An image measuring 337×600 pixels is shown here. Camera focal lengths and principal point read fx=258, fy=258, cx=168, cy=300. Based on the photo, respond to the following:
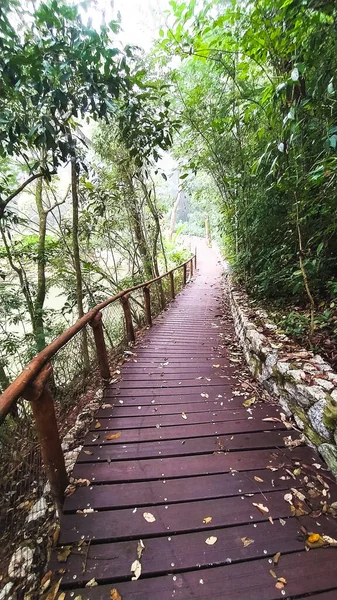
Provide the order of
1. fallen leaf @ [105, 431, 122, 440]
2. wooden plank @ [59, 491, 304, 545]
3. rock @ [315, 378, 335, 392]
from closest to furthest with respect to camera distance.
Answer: wooden plank @ [59, 491, 304, 545], rock @ [315, 378, 335, 392], fallen leaf @ [105, 431, 122, 440]

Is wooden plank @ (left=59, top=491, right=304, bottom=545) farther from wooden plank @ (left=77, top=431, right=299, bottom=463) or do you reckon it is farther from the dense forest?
the dense forest

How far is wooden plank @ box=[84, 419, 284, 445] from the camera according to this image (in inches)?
83.1

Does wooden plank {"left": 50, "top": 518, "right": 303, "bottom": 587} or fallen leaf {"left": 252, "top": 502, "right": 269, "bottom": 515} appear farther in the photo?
fallen leaf {"left": 252, "top": 502, "right": 269, "bottom": 515}

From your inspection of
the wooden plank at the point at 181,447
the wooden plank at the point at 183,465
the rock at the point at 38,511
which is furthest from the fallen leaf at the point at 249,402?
the rock at the point at 38,511

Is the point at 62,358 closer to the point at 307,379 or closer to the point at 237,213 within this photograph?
the point at 307,379

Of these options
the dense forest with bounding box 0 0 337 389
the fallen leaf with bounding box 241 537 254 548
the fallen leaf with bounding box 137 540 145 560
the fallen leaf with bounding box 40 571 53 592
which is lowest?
the fallen leaf with bounding box 241 537 254 548

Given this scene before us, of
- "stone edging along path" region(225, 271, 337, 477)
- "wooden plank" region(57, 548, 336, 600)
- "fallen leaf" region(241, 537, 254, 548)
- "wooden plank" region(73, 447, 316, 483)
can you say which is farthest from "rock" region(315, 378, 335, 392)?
"fallen leaf" region(241, 537, 254, 548)

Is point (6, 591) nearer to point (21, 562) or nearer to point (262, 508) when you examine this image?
point (21, 562)

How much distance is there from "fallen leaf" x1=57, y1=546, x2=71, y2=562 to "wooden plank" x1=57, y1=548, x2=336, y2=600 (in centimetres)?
15

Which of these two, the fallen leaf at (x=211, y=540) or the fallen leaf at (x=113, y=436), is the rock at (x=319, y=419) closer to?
the fallen leaf at (x=211, y=540)

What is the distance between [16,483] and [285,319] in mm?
3058

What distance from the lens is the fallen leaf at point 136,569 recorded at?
1208 millimetres

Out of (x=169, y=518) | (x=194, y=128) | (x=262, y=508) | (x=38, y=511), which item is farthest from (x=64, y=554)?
(x=194, y=128)

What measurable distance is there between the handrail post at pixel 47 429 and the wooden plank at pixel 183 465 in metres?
0.23
